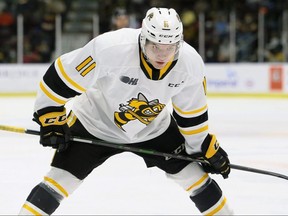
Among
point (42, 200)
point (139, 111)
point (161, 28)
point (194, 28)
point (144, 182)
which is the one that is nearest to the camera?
point (161, 28)

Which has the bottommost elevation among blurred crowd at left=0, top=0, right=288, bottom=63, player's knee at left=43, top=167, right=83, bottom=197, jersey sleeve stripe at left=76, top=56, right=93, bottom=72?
blurred crowd at left=0, top=0, right=288, bottom=63

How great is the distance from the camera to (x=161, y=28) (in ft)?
8.14

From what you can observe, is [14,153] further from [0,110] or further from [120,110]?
[0,110]

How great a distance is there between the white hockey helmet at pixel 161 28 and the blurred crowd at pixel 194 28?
7.28 m

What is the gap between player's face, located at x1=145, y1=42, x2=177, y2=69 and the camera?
2.47 metres

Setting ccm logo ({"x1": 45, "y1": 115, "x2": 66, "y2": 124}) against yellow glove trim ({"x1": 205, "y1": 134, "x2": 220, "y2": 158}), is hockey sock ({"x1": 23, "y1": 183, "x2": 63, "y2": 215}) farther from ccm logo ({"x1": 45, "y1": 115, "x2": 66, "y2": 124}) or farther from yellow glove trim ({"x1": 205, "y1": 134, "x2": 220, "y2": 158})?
yellow glove trim ({"x1": 205, "y1": 134, "x2": 220, "y2": 158})

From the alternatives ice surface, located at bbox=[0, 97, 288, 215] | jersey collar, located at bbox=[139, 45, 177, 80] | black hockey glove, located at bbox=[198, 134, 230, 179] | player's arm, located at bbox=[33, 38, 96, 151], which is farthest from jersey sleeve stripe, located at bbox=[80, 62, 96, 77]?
ice surface, located at bbox=[0, 97, 288, 215]

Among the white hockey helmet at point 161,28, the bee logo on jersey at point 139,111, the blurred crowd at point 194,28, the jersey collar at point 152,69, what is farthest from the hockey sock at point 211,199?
the blurred crowd at point 194,28

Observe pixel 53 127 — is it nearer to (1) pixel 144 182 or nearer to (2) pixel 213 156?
(2) pixel 213 156

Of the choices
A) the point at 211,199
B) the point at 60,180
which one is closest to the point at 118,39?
the point at 60,180

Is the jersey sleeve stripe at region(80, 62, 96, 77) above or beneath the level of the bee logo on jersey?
above

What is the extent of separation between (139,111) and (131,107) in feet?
0.12

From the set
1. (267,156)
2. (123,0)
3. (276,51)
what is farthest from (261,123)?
(123,0)

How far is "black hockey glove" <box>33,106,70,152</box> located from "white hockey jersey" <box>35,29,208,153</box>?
0.09 feet
